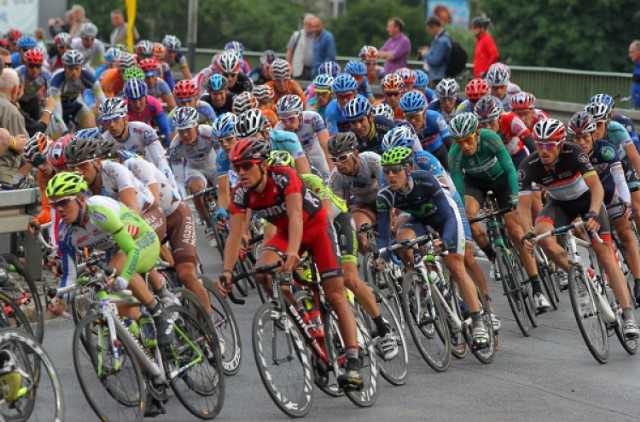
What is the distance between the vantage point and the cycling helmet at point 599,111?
1418 centimetres

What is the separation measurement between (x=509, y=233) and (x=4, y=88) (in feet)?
16.9

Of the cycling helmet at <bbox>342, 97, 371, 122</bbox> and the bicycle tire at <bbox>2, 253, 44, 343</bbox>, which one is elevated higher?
the cycling helmet at <bbox>342, 97, 371, 122</bbox>

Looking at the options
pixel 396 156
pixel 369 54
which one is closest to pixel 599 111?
pixel 396 156

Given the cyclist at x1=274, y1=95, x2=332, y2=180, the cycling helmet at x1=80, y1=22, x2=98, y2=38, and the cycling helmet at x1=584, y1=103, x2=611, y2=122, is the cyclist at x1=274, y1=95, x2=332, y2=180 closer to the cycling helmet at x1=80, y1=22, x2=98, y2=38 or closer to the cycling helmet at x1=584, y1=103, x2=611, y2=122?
the cycling helmet at x1=584, y1=103, x2=611, y2=122

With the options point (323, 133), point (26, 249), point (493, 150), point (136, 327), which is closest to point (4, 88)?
point (26, 249)

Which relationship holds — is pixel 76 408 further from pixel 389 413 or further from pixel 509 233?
pixel 509 233

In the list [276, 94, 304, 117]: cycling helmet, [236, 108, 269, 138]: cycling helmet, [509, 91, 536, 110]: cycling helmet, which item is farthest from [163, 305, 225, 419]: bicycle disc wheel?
[509, 91, 536, 110]: cycling helmet

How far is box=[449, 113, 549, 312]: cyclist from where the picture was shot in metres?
13.3

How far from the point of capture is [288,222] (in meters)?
10.1

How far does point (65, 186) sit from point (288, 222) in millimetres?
1632

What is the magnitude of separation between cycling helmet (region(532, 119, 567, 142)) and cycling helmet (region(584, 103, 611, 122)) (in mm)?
1758

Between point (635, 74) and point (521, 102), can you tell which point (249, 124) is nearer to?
point (521, 102)

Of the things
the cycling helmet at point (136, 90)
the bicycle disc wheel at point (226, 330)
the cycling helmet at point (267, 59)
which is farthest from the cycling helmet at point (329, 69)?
the bicycle disc wheel at point (226, 330)

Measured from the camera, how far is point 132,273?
9.30 meters
